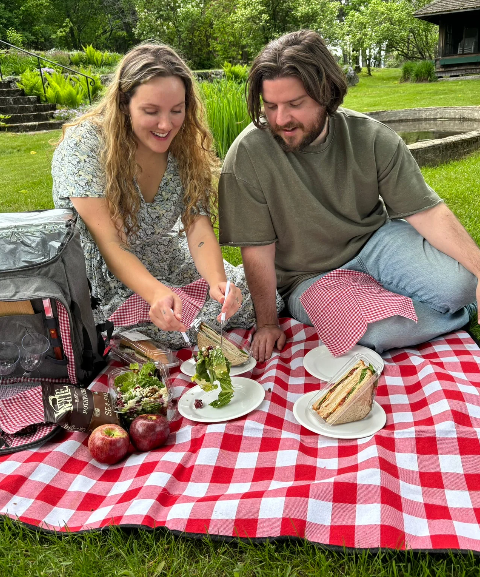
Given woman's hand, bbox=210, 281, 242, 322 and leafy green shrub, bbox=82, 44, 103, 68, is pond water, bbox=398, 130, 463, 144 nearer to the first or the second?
woman's hand, bbox=210, 281, 242, 322

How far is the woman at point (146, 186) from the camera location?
259 cm

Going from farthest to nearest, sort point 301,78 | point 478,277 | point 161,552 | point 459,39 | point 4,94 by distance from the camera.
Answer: point 459,39 → point 4,94 → point 478,277 → point 301,78 → point 161,552

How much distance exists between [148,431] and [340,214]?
1621mm

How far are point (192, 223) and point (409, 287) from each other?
1.21 metres

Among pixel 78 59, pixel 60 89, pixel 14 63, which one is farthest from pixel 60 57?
pixel 60 89

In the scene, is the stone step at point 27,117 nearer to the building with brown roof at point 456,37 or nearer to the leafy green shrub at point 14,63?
the leafy green shrub at point 14,63

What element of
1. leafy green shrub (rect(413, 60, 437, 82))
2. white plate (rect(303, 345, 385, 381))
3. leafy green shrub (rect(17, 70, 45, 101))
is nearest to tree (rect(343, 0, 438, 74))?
leafy green shrub (rect(413, 60, 437, 82))

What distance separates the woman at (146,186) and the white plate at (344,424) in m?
0.56

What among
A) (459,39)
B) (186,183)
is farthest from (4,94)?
(459,39)

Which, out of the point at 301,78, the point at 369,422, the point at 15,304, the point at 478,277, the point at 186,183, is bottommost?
the point at 369,422

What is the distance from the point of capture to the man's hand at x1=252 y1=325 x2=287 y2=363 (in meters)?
2.97

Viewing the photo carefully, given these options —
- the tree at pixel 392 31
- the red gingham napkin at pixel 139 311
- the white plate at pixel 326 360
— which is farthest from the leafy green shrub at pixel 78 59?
the white plate at pixel 326 360

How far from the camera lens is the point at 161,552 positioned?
5.95ft

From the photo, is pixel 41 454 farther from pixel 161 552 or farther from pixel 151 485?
pixel 161 552
